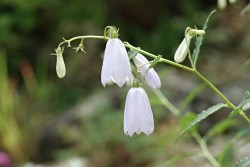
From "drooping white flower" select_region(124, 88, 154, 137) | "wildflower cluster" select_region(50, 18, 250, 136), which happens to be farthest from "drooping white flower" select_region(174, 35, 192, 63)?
"drooping white flower" select_region(124, 88, 154, 137)

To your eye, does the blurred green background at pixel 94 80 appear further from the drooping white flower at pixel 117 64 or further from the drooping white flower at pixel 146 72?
the drooping white flower at pixel 117 64

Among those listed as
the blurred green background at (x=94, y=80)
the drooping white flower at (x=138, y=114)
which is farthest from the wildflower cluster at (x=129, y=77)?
the blurred green background at (x=94, y=80)

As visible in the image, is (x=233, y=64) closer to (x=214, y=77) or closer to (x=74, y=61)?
(x=214, y=77)

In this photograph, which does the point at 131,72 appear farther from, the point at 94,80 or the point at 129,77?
the point at 94,80

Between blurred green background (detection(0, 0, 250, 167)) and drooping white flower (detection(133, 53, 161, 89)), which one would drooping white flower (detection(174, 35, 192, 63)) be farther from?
blurred green background (detection(0, 0, 250, 167))

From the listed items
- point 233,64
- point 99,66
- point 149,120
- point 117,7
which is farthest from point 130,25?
point 149,120

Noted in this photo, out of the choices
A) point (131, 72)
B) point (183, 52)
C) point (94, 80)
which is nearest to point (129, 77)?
point (131, 72)
